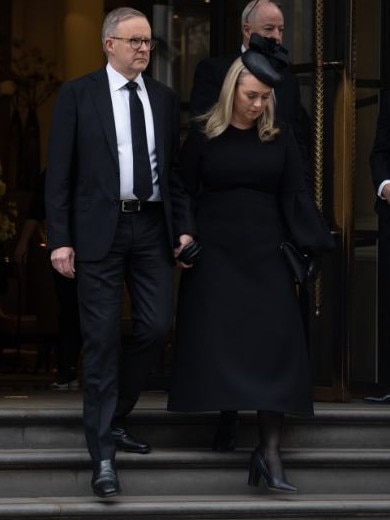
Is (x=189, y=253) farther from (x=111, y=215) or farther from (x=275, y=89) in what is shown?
(x=275, y=89)

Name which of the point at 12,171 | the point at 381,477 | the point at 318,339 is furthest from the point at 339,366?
the point at 12,171

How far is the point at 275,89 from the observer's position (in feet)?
23.0

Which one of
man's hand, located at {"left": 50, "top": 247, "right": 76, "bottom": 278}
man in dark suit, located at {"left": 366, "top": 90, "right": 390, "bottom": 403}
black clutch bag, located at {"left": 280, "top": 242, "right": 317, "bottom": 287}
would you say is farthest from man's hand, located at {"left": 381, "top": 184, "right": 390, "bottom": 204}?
man's hand, located at {"left": 50, "top": 247, "right": 76, "bottom": 278}

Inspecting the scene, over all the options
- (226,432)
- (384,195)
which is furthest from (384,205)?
(226,432)

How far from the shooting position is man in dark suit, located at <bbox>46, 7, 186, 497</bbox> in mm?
6180

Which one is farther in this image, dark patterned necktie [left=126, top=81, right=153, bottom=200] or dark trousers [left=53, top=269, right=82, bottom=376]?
dark trousers [left=53, top=269, right=82, bottom=376]

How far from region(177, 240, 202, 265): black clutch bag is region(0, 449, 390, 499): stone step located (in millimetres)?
831

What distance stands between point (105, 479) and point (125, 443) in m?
0.46

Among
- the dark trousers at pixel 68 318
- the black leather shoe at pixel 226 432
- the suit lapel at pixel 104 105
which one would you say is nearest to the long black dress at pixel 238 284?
the black leather shoe at pixel 226 432

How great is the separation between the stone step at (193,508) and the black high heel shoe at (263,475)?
2.1 inches

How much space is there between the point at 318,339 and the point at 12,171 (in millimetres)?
6016

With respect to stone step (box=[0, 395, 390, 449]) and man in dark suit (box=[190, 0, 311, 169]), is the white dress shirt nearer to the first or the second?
man in dark suit (box=[190, 0, 311, 169])

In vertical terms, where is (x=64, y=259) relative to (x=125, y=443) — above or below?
above

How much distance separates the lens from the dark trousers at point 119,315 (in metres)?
6.16
